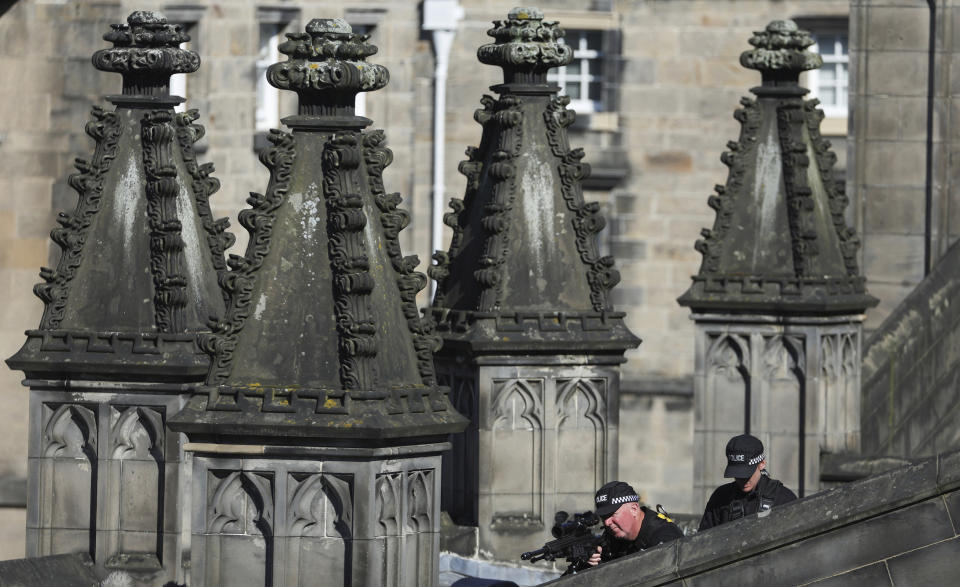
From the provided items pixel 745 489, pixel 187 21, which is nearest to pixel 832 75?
pixel 187 21

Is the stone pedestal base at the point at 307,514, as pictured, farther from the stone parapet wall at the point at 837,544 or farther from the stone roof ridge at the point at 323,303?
the stone parapet wall at the point at 837,544

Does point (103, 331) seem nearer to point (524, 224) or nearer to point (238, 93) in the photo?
point (524, 224)

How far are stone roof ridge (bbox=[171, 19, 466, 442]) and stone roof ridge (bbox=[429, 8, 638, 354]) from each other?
108 inches

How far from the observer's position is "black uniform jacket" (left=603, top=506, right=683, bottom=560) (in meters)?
11.2

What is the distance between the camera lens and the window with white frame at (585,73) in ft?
111

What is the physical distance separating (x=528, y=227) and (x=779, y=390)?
2.76 meters

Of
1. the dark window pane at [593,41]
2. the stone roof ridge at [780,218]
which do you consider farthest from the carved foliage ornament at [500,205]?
the dark window pane at [593,41]

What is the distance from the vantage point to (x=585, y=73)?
111ft

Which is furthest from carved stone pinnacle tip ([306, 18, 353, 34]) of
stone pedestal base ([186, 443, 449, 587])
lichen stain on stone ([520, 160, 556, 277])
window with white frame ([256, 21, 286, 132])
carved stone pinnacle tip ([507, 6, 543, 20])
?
window with white frame ([256, 21, 286, 132])

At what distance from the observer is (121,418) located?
12992mm

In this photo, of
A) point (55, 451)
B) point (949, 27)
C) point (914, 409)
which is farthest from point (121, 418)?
point (949, 27)

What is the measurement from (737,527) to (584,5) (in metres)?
23.7

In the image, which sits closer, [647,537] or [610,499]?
[610,499]

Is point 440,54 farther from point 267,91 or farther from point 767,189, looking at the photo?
point 767,189
